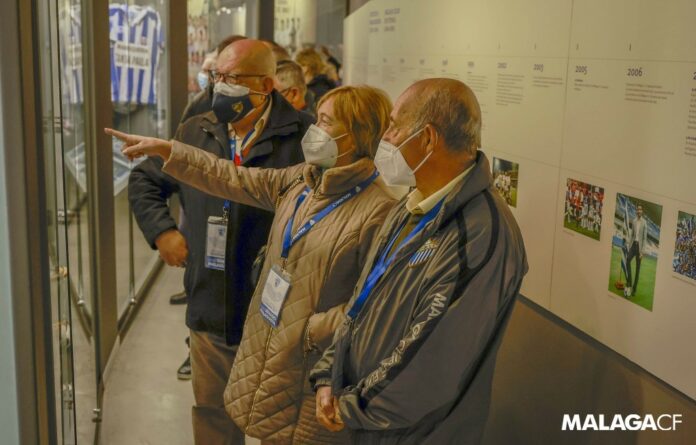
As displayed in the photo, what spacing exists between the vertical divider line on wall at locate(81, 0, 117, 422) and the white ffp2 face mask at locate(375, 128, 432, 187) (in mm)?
2695

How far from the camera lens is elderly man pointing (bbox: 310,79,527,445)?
1.95m

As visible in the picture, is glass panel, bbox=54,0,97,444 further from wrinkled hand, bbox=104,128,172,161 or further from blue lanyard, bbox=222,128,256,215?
blue lanyard, bbox=222,128,256,215

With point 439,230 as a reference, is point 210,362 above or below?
below

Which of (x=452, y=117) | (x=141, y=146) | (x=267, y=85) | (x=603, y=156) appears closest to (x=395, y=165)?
(x=452, y=117)

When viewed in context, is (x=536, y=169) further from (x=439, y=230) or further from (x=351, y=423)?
(x=351, y=423)

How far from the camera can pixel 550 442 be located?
277cm

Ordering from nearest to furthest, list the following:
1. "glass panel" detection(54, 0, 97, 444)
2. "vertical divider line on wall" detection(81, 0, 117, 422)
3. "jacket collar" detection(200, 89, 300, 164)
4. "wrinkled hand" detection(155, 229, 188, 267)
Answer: "glass panel" detection(54, 0, 97, 444) → "jacket collar" detection(200, 89, 300, 164) → "wrinkled hand" detection(155, 229, 188, 267) → "vertical divider line on wall" detection(81, 0, 117, 422)

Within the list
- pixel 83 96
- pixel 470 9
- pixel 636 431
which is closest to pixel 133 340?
pixel 83 96

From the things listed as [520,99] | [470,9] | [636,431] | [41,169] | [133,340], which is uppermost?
[470,9]

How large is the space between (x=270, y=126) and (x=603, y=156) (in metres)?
1.35

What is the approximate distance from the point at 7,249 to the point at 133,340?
370 centimetres

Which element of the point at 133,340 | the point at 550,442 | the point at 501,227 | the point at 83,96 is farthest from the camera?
the point at 133,340

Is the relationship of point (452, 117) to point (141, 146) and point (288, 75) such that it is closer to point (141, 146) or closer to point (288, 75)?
point (141, 146)

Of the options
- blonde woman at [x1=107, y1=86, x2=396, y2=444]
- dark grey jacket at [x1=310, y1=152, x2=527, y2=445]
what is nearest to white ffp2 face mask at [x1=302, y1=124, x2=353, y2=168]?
blonde woman at [x1=107, y1=86, x2=396, y2=444]
